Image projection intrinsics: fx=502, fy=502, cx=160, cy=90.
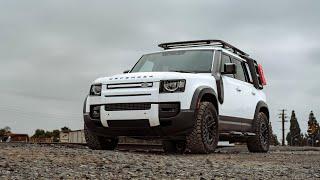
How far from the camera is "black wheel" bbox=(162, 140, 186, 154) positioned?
1036cm

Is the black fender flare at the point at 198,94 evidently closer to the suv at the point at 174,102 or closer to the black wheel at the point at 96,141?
the suv at the point at 174,102

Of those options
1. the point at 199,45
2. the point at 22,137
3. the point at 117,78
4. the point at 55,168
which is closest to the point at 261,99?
the point at 199,45

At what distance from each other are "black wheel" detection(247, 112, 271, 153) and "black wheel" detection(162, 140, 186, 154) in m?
1.56

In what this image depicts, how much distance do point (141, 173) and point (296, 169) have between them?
2.32m

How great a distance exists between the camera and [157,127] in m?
7.85

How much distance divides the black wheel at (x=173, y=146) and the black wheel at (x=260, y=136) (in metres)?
1.56

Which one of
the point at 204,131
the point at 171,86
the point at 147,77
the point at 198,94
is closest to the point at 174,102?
the point at 171,86

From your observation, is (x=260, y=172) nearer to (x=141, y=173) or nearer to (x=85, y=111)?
(x=141, y=173)

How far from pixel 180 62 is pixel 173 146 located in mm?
2160

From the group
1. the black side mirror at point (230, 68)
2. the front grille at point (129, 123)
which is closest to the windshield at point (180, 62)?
the black side mirror at point (230, 68)

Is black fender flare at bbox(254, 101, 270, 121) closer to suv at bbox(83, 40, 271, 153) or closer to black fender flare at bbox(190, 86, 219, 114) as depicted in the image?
suv at bbox(83, 40, 271, 153)

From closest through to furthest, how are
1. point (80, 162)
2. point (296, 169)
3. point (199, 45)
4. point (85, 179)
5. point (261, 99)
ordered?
point (85, 179) < point (80, 162) < point (296, 169) < point (199, 45) < point (261, 99)

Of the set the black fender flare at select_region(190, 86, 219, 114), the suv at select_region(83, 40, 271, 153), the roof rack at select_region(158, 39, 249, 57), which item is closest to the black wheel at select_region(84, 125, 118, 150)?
the suv at select_region(83, 40, 271, 153)

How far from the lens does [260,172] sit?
555 centimetres
